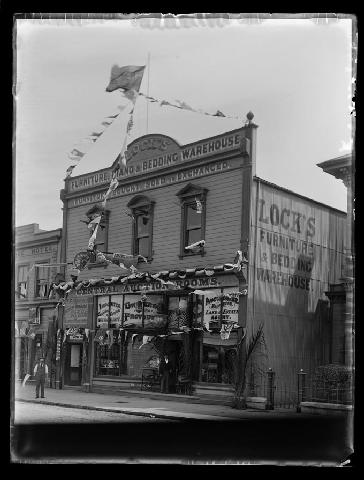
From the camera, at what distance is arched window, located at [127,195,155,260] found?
1049cm

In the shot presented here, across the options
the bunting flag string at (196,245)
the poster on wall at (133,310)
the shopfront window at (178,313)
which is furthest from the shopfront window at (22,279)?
the bunting flag string at (196,245)

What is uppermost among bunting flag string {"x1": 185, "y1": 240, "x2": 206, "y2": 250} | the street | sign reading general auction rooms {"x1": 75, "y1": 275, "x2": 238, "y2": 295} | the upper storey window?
the upper storey window

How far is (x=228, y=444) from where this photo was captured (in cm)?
959

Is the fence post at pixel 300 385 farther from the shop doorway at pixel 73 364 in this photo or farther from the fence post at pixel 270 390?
the shop doorway at pixel 73 364

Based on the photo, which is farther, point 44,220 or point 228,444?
point 44,220

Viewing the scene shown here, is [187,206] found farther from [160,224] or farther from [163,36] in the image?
[163,36]

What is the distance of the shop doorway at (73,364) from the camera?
1071cm

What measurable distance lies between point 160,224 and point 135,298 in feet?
3.09

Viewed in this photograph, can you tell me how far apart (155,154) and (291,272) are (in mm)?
2099

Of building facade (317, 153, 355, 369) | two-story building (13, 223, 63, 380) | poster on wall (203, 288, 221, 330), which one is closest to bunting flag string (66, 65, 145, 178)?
two-story building (13, 223, 63, 380)

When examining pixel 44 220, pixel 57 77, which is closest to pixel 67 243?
pixel 44 220

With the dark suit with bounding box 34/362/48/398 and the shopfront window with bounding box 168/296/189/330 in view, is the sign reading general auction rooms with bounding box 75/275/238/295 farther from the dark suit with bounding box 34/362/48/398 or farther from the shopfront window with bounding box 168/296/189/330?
the dark suit with bounding box 34/362/48/398

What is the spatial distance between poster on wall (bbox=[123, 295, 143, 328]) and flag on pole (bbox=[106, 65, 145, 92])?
249 cm

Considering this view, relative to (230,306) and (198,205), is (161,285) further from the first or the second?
(198,205)
